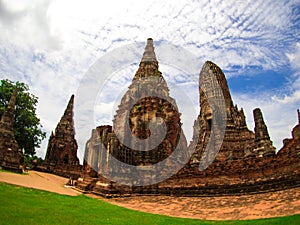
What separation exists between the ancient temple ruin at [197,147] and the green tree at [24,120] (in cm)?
830

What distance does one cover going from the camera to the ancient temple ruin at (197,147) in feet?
40.3

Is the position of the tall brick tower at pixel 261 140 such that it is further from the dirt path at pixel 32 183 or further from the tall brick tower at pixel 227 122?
the dirt path at pixel 32 183

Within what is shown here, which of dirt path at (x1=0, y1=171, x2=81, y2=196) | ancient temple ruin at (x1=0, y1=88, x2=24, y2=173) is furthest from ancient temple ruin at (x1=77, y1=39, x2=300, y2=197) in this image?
ancient temple ruin at (x1=0, y1=88, x2=24, y2=173)

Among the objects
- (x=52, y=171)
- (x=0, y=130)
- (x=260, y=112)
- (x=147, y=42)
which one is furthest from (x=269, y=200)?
(x=147, y=42)

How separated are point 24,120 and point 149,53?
17183 millimetres


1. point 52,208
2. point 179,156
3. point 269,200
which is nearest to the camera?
point 52,208

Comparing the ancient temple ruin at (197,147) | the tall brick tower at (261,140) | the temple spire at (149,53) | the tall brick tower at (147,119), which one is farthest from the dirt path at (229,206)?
the temple spire at (149,53)

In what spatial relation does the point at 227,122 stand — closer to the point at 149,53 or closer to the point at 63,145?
the point at 149,53

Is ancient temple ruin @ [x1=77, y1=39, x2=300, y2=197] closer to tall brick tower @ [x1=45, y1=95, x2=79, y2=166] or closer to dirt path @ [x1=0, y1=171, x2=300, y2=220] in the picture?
dirt path @ [x1=0, y1=171, x2=300, y2=220]

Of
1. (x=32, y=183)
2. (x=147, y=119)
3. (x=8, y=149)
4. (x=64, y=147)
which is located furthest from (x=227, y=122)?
(x=64, y=147)

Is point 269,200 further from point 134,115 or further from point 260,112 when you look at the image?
point 134,115

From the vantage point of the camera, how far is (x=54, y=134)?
111 feet

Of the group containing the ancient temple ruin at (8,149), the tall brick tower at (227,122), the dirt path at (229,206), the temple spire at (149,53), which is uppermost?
the temple spire at (149,53)

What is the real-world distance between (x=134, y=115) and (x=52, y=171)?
1161 cm
